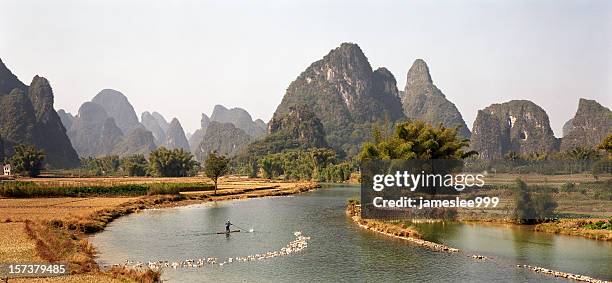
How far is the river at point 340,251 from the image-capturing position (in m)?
21.8

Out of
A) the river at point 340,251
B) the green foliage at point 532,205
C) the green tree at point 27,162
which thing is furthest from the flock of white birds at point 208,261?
the green tree at point 27,162

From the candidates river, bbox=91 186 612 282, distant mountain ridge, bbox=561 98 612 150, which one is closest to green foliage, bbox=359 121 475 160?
river, bbox=91 186 612 282

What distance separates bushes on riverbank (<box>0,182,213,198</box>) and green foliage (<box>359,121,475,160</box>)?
28.2 meters

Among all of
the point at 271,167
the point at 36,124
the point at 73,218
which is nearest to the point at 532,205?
the point at 73,218

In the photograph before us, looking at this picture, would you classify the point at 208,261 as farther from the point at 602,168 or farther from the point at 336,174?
the point at 336,174

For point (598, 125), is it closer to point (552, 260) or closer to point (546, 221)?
point (546, 221)

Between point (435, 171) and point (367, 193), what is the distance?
7952mm

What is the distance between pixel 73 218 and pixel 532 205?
3414 cm

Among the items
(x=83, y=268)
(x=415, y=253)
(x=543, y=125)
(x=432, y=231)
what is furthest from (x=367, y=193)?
(x=543, y=125)

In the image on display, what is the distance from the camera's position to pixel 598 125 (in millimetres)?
158000

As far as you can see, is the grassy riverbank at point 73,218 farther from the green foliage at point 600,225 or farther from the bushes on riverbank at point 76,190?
the green foliage at point 600,225

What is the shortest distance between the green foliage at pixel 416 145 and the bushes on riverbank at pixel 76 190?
28.2 m

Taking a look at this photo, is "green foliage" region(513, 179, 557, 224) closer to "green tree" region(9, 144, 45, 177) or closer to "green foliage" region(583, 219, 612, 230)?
"green foliage" region(583, 219, 612, 230)

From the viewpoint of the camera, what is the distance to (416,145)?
4725cm
